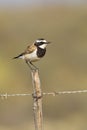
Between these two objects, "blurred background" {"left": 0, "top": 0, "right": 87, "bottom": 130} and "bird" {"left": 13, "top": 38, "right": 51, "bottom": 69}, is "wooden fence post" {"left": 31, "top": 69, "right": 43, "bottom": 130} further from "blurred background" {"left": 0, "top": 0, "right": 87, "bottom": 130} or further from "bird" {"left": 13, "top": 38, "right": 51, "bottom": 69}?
"blurred background" {"left": 0, "top": 0, "right": 87, "bottom": 130}

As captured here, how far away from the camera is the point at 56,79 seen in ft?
70.3

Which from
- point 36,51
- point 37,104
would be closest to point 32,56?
point 36,51

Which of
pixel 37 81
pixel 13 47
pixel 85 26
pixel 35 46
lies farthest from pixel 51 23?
pixel 37 81

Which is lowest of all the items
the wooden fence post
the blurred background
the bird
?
the blurred background

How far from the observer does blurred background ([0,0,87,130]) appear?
61.6 ft

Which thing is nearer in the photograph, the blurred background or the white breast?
the white breast

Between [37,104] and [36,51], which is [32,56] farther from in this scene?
[37,104]

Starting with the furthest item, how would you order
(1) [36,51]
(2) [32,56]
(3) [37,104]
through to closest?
(2) [32,56] < (1) [36,51] < (3) [37,104]

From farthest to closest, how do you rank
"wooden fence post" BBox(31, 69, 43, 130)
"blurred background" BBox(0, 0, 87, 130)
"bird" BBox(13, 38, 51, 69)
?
"blurred background" BBox(0, 0, 87, 130) < "bird" BBox(13, 38, 51, 69) < "wooden fence post" BBox(31, 69, 43, 130)

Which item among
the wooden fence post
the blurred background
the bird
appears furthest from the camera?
the blurred background

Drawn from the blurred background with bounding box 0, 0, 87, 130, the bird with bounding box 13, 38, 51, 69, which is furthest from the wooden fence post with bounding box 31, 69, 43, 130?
the blurred background with bounding box 0, 0, 87, 130

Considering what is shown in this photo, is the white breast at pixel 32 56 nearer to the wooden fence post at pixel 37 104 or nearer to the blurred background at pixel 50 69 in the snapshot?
the wooden fence post at pixel 37 104

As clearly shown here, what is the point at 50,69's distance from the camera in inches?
867

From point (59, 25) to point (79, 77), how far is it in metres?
8.66
